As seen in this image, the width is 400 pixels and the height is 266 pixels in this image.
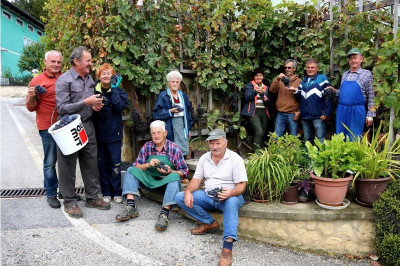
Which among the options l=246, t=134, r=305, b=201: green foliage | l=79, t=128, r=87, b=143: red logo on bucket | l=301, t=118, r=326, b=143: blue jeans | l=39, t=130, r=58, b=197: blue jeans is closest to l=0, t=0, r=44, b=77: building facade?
l=39, t=130, r=58, b=197: blue jeans

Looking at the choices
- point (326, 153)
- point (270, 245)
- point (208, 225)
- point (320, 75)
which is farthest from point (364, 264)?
point (320, 75)

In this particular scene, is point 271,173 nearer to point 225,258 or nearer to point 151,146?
point 225,258

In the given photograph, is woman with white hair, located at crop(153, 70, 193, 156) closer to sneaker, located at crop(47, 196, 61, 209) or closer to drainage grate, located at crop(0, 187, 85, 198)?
drainage grate, located at crop(0, 187, 85, 198)

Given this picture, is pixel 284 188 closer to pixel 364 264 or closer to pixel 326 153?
pixel 326 153

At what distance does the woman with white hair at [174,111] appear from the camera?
459cm

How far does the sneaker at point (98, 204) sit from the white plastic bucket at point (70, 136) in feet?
2.63

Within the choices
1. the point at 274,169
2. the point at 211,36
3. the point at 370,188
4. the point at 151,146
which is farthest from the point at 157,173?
the point at 211,36

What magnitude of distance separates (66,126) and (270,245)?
2356mm

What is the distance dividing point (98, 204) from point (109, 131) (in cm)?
87

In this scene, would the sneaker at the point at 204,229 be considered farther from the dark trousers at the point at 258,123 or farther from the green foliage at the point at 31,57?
the green foliage at the point at 31,57

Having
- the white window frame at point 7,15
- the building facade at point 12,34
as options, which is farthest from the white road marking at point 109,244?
the white window frame at point 7,15

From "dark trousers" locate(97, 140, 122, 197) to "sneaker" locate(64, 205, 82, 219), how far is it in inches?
20.4

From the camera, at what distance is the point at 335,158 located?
3.39 meters

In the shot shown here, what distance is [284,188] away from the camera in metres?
3.63
